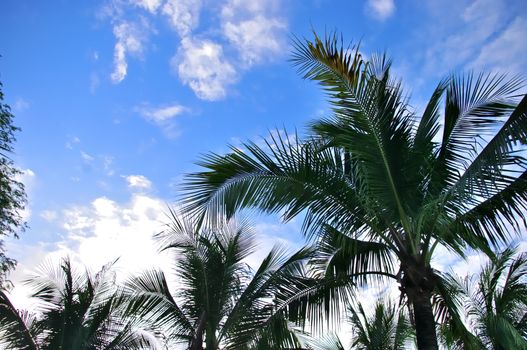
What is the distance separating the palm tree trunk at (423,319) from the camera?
6.76 metres

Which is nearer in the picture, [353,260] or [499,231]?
[499,231]

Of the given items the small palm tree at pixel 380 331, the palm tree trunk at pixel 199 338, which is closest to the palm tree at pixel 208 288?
the palm tree trunk at pixel 199 338

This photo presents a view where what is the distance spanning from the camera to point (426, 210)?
6.16 meters

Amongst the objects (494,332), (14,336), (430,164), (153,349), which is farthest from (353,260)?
(14,336)

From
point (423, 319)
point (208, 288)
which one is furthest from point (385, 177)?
point (208, 288)

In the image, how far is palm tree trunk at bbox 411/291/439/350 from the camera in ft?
22.2

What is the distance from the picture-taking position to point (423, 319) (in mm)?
6848

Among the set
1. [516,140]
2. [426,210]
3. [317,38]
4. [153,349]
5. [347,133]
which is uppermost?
[317,38]

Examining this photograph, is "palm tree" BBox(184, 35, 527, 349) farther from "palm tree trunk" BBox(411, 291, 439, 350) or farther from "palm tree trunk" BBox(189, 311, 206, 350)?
"palm tree trunk" BBox(189, 311, 206, 350)

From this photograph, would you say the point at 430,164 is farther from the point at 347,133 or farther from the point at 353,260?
the point at 353,260

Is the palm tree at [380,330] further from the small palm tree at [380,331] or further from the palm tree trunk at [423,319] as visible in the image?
the palm tree trunk at [423,319]

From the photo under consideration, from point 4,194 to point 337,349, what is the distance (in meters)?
8.97

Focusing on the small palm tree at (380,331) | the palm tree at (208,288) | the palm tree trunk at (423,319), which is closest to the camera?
the palm tree trunk at (423,319)

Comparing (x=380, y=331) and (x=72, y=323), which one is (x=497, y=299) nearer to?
(x=380, y=331)
